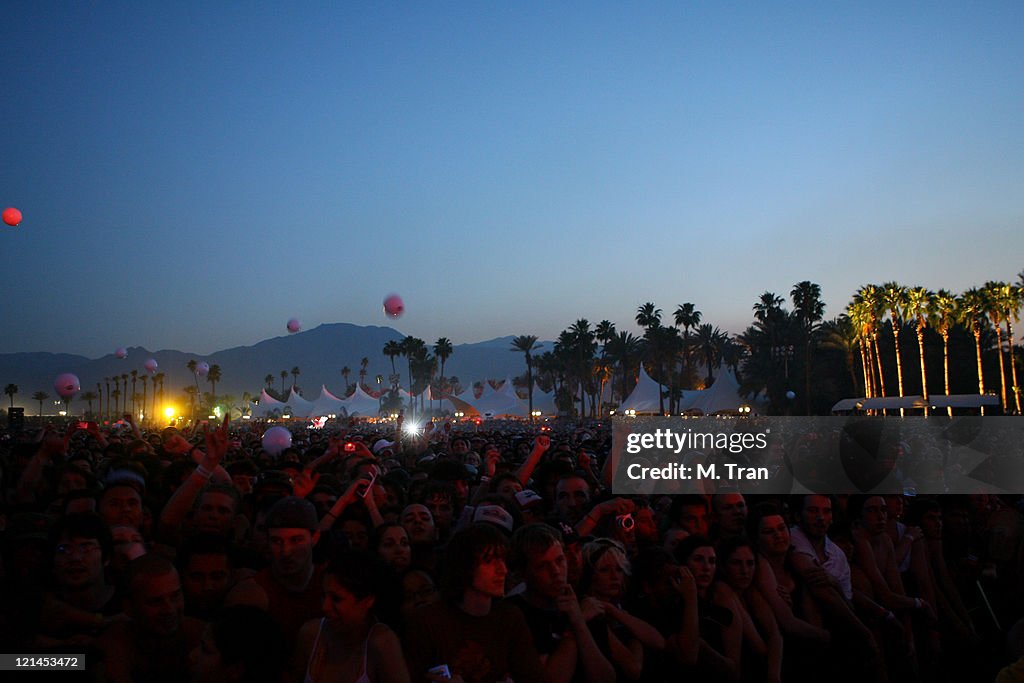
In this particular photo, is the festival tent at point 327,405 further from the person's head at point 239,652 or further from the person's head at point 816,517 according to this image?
the person's head at point 239,652

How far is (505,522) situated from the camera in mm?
5109

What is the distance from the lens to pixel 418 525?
514cm

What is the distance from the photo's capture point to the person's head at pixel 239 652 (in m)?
2.79

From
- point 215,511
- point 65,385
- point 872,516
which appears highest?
point 65,385

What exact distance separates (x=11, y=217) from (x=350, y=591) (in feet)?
42.6

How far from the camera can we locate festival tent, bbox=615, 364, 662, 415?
63.6 m

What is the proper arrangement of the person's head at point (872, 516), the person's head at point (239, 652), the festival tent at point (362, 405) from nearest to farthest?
the person's head at point (239, 652) < the person's head at point (872, 516) < the festival tent at point (362, 405)

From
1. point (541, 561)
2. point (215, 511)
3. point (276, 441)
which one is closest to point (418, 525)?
point (215, 511)

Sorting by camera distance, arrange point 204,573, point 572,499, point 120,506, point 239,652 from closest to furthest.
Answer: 1. point 239,652
2. point 204,573
3. point 120,506
4. point 572,499

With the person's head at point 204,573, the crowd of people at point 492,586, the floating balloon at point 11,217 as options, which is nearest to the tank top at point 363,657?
the crowd of people at point 492,586

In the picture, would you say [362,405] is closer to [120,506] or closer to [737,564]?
[120,506]

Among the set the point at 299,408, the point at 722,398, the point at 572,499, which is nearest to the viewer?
the point at 572,499

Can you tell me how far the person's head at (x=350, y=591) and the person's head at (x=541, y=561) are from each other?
0.83m

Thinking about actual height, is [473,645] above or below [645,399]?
above
